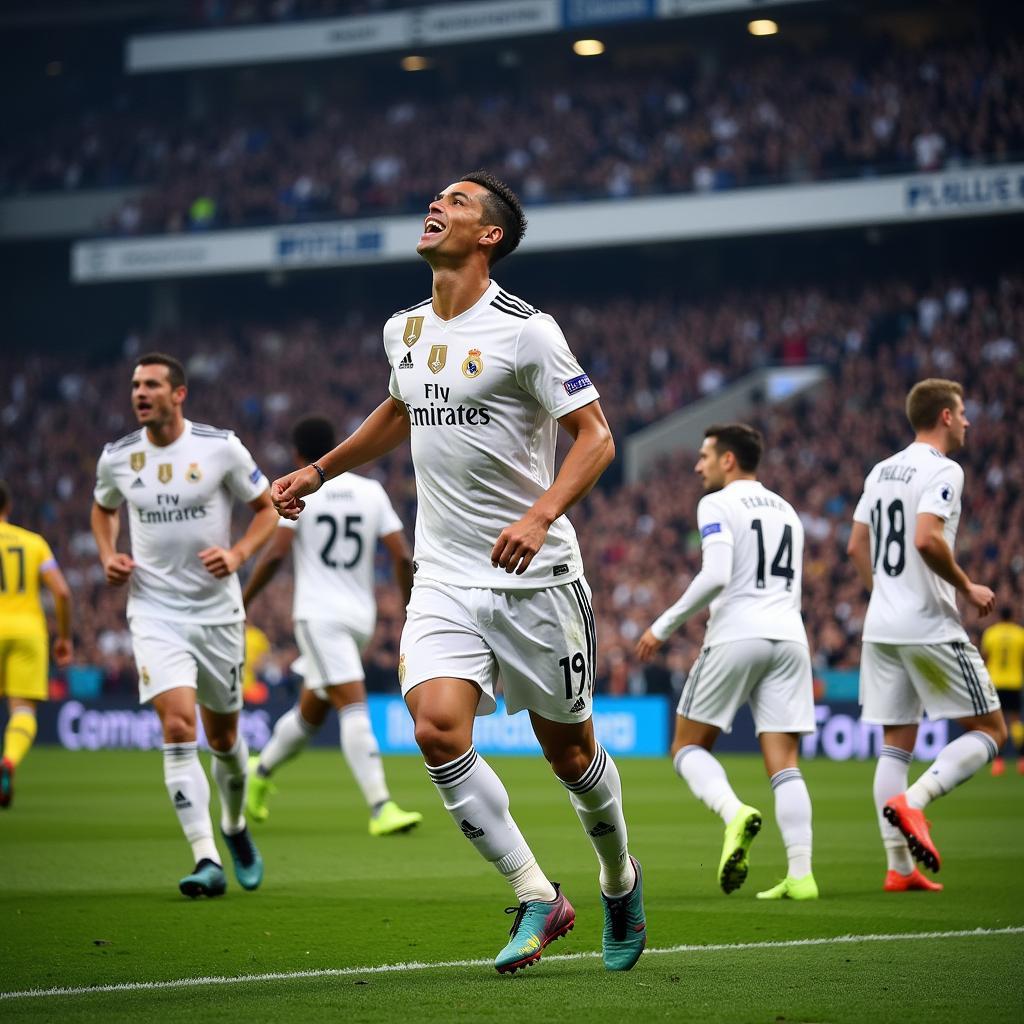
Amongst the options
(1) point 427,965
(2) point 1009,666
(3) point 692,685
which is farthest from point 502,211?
(2) point 1009,666

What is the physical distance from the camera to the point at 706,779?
8.60 meters

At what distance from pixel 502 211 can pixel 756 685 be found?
11.9ft

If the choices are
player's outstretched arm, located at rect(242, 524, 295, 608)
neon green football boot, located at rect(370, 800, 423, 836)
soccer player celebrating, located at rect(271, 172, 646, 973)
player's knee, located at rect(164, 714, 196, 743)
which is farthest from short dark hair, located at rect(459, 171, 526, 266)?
neon green football boot, located at rect(370, 800, 423, 836)

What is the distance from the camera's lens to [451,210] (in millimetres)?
5973

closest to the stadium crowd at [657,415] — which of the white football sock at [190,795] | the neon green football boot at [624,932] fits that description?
the white football sock at [190,795]

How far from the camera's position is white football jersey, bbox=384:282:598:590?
18.9 ft

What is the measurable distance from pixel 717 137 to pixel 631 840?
2850cm

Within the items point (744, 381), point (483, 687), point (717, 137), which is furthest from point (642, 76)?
point (483, 687)

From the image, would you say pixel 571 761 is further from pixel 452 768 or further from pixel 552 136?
pixel 552 136

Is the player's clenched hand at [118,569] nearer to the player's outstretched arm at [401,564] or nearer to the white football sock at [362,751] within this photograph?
the player's outstretched arm at [401,564]

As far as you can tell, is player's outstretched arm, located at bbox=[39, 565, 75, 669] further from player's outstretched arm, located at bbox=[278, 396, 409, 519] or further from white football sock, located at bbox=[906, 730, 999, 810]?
player's outstretched arm, located at bbox=[278, 396, 409, 519]

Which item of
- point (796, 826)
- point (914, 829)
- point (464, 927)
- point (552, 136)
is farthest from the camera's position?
point (552, 136)

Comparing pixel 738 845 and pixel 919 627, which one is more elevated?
pixel 919 627

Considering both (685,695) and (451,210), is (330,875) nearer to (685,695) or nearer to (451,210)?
(685,695)
